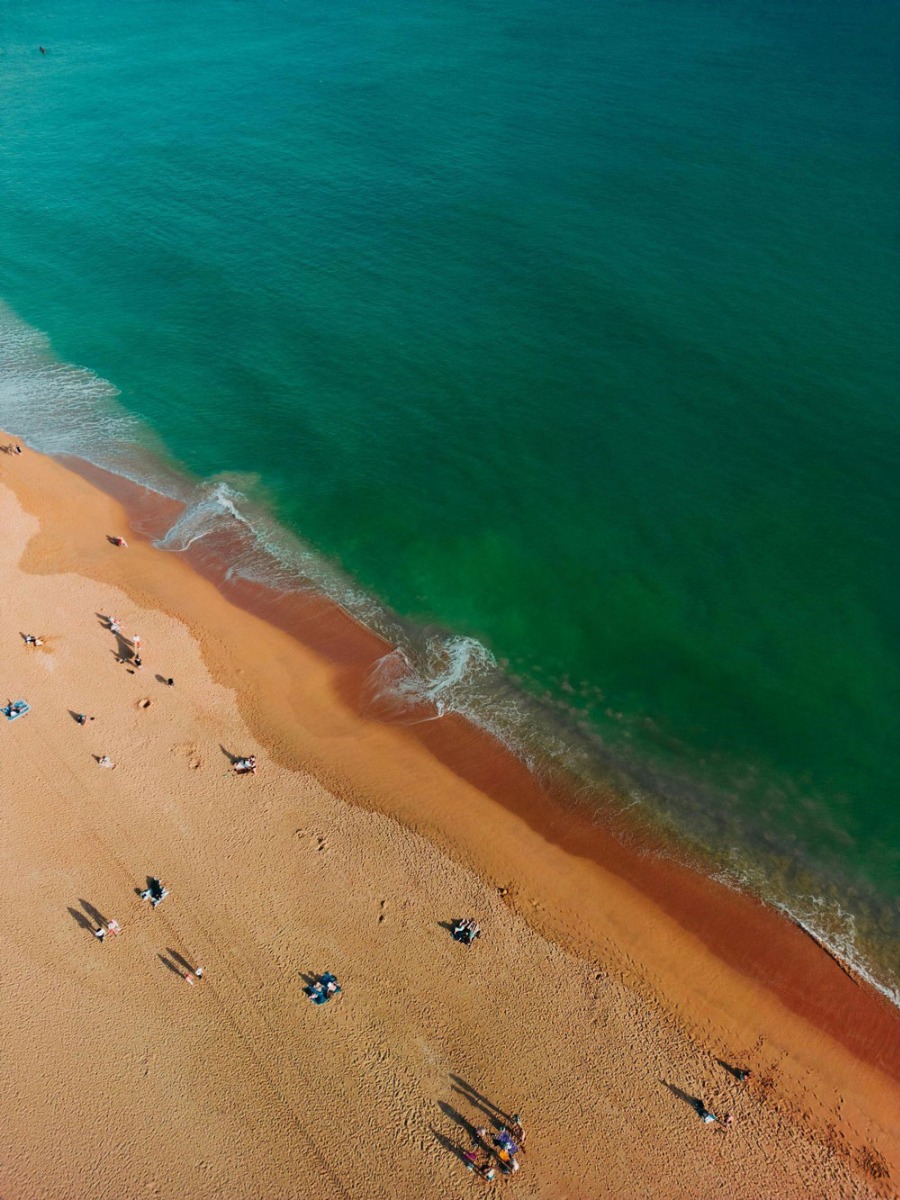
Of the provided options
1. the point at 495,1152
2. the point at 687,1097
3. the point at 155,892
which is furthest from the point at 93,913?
the point at 687,1097

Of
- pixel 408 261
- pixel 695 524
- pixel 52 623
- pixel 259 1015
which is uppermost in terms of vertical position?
pixel 408 261

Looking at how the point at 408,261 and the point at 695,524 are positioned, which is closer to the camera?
the point at 695,524

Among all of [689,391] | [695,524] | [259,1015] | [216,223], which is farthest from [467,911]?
[216,223]

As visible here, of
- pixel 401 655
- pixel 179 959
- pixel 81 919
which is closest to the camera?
pixel 179 959

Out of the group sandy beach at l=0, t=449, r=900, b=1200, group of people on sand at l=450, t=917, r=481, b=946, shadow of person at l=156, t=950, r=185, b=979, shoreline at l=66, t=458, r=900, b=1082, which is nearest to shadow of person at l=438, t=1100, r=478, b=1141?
sandy beach at l=0, t=449, r=900, b=1200

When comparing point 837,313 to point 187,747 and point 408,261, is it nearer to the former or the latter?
point 408,261

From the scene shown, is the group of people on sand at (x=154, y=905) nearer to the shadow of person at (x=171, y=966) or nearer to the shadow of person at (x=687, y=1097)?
the shadow of person at (x=171, y=966)

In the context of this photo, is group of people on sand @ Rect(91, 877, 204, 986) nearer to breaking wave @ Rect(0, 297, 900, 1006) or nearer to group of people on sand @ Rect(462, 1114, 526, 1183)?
group of people on sand @ Rect(462, 1114, 526, 1183)

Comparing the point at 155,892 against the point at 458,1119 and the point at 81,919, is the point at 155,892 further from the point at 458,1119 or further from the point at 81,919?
the point at 458,1119
